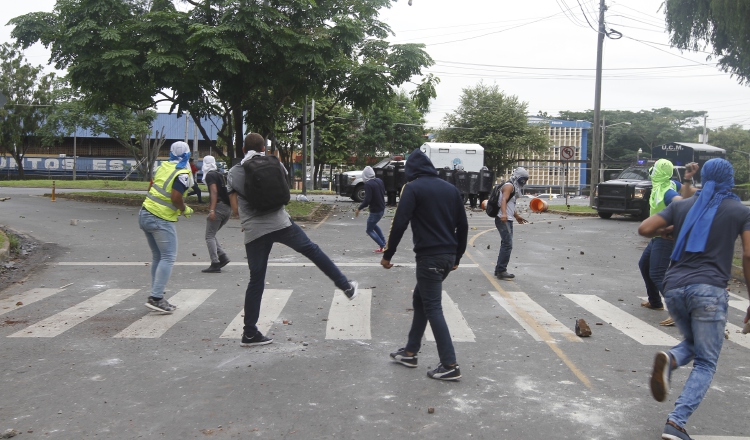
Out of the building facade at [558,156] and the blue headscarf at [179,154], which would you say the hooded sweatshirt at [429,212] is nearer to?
the blue headscarf at [179,154]

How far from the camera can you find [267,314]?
849cm

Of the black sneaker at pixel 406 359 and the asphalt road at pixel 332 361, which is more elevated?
the black sneaker at pixel 406 359

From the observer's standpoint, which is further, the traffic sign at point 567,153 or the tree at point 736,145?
the tree at point 736,145

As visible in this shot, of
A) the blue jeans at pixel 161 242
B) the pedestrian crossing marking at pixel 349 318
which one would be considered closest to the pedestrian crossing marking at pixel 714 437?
the pedestrian crossing marking at pixel 349 318

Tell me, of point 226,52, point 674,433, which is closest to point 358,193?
point 226,52

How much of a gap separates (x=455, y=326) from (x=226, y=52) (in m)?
14.9

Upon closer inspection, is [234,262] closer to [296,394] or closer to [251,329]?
[251,329]

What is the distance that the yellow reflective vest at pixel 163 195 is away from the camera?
27.3 feet

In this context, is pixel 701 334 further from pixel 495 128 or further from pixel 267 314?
pixel 495 128

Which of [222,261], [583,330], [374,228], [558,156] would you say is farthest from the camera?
[558,156]

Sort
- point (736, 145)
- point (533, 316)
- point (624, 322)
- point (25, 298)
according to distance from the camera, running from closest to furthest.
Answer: point (624, 322) → point (533, 316) → point (25, 298) → point (736, 145)

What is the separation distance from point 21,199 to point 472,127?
4385 cm

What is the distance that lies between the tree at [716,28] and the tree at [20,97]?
4491cm

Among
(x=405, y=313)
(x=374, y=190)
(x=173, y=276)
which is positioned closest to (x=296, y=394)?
(x=405, y=313)
